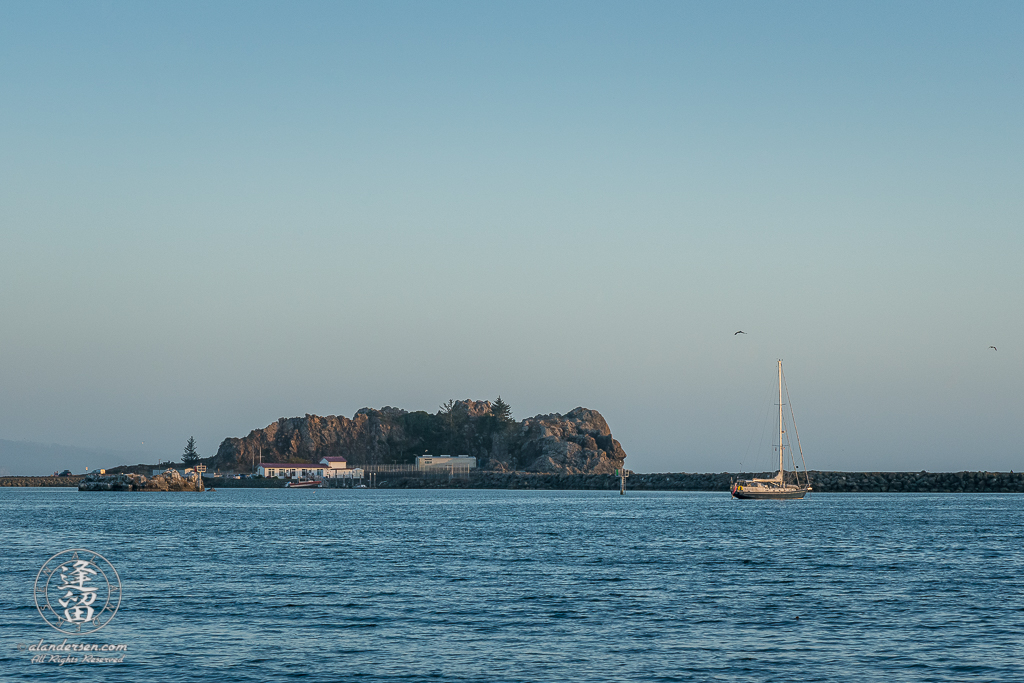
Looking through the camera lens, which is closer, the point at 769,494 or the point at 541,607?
the point at 541,607

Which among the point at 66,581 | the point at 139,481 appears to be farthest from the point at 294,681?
the point at 139,481

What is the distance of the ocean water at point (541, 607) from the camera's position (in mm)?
25547

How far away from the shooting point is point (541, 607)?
35781 mm

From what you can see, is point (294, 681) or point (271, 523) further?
point (271, 523)

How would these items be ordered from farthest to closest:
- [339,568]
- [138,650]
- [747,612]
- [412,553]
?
[412,553]
[339,568]
[747,612]
[138,650]

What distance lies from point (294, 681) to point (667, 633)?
11945 mm

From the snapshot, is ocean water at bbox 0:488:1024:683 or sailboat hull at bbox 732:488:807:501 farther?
sailboat hull at bbox 732:488:807:501

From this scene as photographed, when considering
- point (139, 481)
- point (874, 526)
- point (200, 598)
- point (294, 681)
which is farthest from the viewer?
point (139, 481)

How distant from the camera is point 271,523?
8788 centimetres

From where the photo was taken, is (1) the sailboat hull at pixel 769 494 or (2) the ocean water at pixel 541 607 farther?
(1) the sailboat hull at pixel 769 494

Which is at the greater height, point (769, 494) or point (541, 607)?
point (541, 607)

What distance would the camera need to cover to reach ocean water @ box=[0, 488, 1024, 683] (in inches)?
1006

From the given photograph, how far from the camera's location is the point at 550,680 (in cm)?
2414

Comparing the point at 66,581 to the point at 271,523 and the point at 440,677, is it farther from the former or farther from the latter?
the point at 271,523
